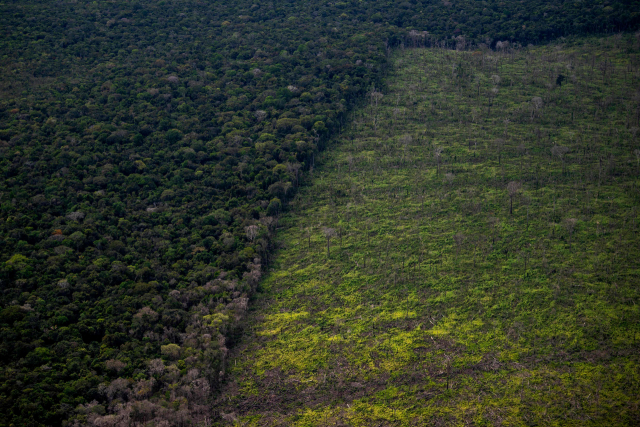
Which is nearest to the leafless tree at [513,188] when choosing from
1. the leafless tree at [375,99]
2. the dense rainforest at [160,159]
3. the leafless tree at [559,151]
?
the leafless tree at [559,151]

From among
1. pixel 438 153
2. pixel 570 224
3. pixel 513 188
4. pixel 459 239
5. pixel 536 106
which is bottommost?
pixel 459 239

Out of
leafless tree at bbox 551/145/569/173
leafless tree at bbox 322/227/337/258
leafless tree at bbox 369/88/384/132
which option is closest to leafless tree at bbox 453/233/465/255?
leafless tree at bbox 322/227/337/258

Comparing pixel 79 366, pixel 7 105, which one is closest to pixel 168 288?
pixel 79 366

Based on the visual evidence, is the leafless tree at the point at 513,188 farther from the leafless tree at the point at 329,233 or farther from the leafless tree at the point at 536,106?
the leafless tree at the point at 329,233

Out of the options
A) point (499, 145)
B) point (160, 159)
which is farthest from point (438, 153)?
point (160, 159)

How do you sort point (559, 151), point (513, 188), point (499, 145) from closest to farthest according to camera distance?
point (513, 188) → point (559, 151) → point (499, 145)

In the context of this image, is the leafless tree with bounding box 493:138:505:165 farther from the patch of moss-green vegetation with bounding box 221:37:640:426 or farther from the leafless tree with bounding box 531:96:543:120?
the leafless tree with bounding box 531:96:543:120

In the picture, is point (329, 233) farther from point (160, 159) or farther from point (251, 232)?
point (160, 159)
